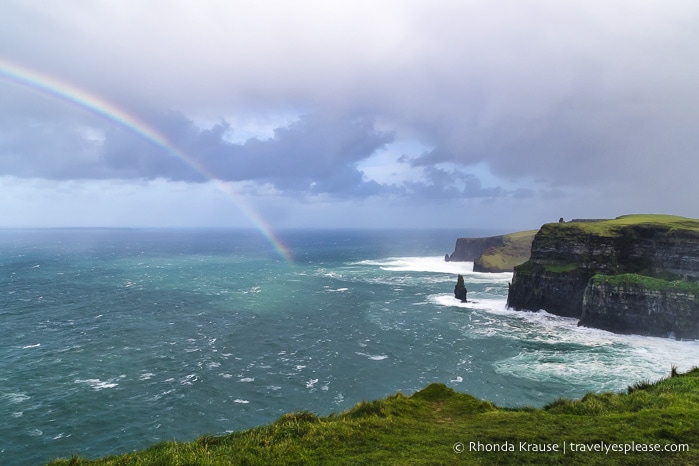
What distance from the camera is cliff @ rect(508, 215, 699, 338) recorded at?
65500 mm

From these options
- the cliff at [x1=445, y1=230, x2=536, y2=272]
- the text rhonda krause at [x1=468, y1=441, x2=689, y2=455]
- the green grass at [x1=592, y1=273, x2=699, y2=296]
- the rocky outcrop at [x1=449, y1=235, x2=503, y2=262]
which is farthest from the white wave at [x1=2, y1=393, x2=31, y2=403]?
the rocky outcrop at [x1=449, y1=235, x2=503, y2=262]

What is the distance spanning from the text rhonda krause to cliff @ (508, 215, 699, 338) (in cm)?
6125

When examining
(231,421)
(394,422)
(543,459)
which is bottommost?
(231,421)

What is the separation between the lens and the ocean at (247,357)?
37.1 meters

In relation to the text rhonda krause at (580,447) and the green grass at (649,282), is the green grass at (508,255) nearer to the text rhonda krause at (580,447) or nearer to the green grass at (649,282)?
the green grass at (649,282)

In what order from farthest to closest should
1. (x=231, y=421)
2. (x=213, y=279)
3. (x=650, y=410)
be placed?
(x=213, y=279) → (x=231, y=421) → (x=650, y=410)

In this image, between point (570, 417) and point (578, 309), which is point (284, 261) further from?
point (570, 417)

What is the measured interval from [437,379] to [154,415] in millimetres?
31481

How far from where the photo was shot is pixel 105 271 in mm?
131375

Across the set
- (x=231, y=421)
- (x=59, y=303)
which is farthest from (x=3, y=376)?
(x=59, y=303)

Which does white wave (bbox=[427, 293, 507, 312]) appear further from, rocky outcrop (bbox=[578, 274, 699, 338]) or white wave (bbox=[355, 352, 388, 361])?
white wave (bbox=[355, 352, 388, 361])

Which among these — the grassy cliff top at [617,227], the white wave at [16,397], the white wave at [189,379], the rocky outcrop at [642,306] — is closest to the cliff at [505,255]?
the grassy cliff top at [617,227]

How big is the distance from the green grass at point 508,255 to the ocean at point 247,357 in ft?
159

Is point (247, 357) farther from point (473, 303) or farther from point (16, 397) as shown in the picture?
point (473, 303)
